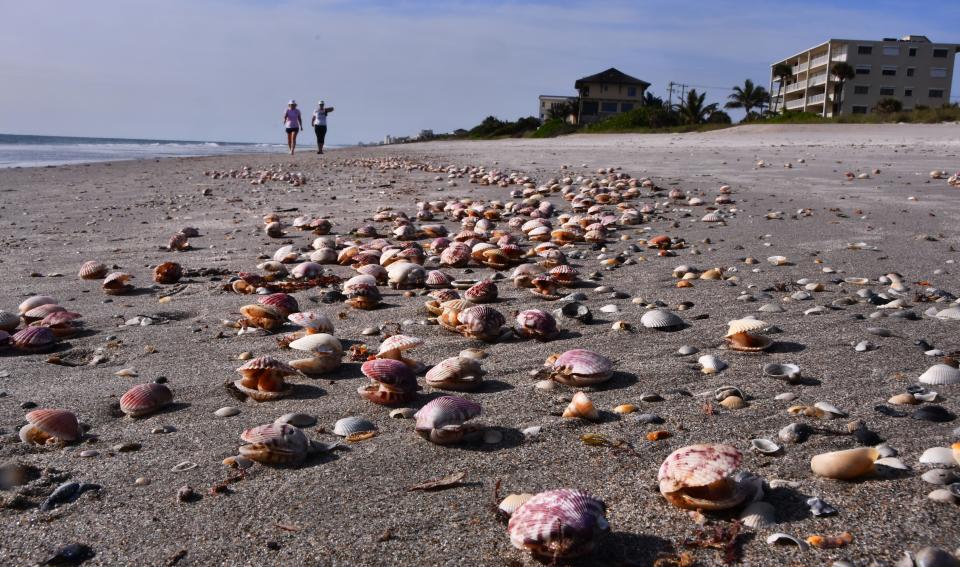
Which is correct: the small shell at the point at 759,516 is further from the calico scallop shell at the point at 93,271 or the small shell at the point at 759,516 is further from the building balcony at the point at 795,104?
the building balcony at the point at 795,104

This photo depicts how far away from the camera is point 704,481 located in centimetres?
154

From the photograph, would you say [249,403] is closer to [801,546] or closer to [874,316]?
[801,546]

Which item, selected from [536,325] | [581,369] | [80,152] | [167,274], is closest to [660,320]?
[536,325]

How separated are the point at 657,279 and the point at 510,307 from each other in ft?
3.47

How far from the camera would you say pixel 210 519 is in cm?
162

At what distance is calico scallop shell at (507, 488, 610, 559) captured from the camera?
4.57 feet

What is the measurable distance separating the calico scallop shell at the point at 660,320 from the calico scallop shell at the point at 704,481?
1.44 m

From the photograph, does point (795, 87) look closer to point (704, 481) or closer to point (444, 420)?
point (444, 420)

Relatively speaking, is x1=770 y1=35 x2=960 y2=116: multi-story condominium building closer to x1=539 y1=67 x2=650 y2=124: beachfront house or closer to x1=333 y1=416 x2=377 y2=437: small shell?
x1=539 y1=67 x2=650 y2=124: beachfront house

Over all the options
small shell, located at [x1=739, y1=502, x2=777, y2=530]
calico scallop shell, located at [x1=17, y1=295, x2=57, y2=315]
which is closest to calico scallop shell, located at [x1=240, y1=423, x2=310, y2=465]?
small shell, located at [x1=739, y1=502, x2=777, y2=530]

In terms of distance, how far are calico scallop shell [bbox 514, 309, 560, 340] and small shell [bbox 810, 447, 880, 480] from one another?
4.50ft

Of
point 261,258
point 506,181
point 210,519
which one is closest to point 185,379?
point 210,519

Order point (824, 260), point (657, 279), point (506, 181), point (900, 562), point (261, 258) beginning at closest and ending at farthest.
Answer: point (900, 562)
point (657, 279)
point (824, 260)
point (261, 258)
point (506, 181)

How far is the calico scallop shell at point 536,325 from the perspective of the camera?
9.53 feet
